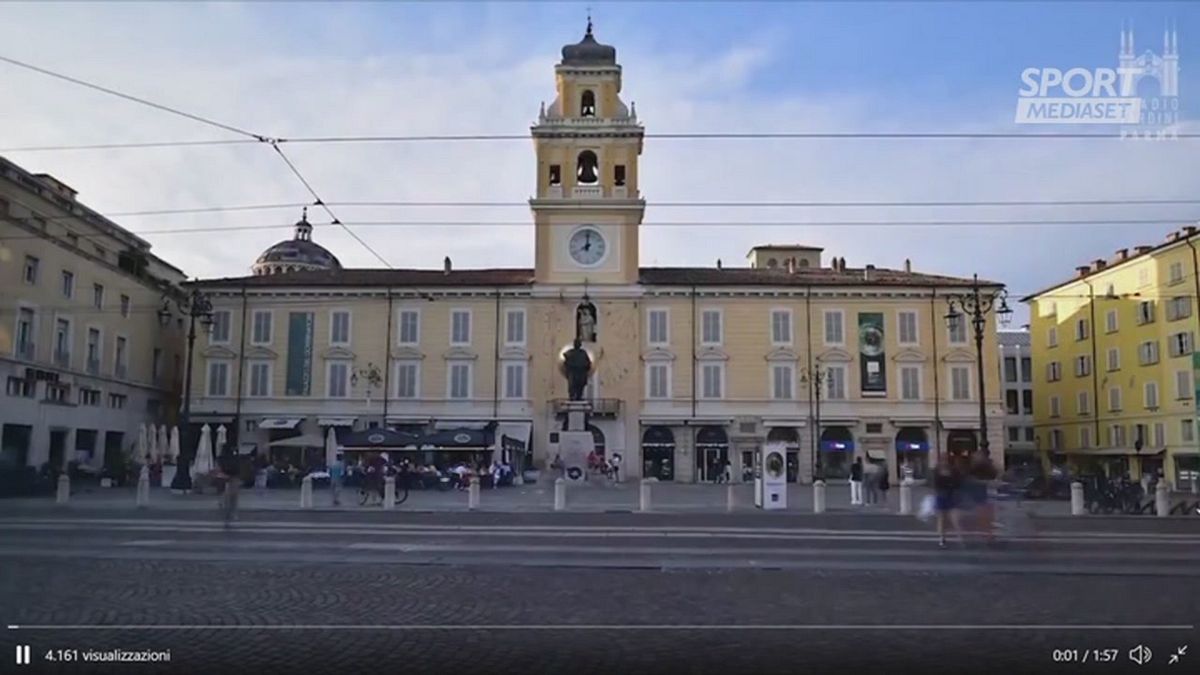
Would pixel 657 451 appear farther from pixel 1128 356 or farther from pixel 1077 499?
pixel 1128 356

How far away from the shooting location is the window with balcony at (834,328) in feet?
159

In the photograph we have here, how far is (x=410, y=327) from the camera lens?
1921 inches

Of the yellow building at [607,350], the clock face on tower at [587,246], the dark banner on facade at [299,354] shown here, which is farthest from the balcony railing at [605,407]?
the dark banner on facade at [299,354]

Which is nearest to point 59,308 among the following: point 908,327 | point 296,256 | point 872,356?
point 872,356

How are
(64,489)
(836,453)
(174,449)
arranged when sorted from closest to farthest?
1. (64,489)
2. (174,449)
3. (836,453)

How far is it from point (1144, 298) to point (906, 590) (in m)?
13.0

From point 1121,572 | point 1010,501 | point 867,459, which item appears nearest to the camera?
point 1121,572

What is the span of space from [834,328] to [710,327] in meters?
6.30

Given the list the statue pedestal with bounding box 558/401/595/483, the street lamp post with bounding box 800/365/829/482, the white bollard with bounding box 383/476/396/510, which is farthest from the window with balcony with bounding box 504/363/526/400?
the white bollard with bounding box 383/476/396/510

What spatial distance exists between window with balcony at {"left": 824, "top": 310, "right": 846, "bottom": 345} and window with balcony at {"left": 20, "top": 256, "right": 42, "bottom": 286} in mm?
42606

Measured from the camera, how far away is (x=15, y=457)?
7996 mm

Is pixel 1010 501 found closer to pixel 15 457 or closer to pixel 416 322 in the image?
pixel 15 457

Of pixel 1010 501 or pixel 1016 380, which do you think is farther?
pixel 1016 380

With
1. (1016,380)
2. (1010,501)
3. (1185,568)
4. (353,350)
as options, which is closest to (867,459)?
(1016,380)
